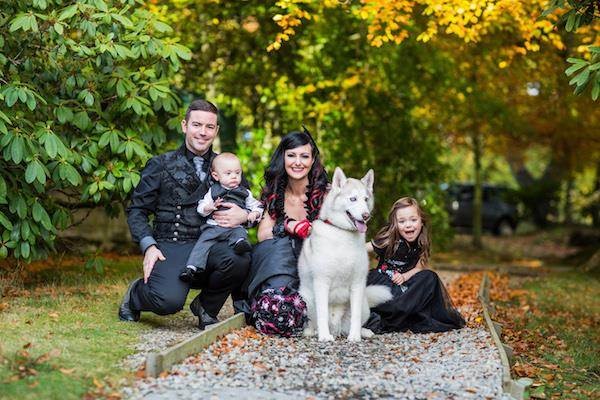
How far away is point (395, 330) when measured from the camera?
653cm

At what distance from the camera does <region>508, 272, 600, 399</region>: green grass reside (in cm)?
596

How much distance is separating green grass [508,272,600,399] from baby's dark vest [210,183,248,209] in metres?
2.44

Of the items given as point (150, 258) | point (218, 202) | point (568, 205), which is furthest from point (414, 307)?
point (568, 205)

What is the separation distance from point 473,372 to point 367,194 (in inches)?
56.3

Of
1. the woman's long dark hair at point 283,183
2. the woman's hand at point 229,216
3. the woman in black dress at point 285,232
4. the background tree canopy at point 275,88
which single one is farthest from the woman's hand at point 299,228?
the background tree canopy at point 275,88

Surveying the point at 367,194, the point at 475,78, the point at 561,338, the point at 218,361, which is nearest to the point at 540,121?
the point at 475,78

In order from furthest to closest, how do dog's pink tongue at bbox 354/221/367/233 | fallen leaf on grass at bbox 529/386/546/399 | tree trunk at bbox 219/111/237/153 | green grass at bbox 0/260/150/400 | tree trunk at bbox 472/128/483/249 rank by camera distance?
tree trunk at bbox 472/128/483/249 < tree trunk at bbox 219/111/237/153 < dog's pink tongue at bbox 354/221/367/233 < fallen leaf on grass at bbox 529/386/546/399 < green grass at bbox 0/260/150/400

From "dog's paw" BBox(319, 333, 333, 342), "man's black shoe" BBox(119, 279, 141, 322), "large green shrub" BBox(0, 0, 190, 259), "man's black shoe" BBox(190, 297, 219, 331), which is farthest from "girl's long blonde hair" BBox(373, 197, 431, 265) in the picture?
"large green shrub" BBox(0, 0, 190, 259)

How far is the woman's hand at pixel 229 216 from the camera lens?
6.11 metres

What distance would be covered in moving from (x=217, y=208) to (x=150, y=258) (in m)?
0.60

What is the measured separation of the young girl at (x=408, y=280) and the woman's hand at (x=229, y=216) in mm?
1067

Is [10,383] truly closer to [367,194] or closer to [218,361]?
[218,361]

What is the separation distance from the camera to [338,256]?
572 cm

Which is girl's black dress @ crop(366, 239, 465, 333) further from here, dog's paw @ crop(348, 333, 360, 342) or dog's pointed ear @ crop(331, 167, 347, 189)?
dog's pointed ear @ crop(331, 167, 347, 189)
